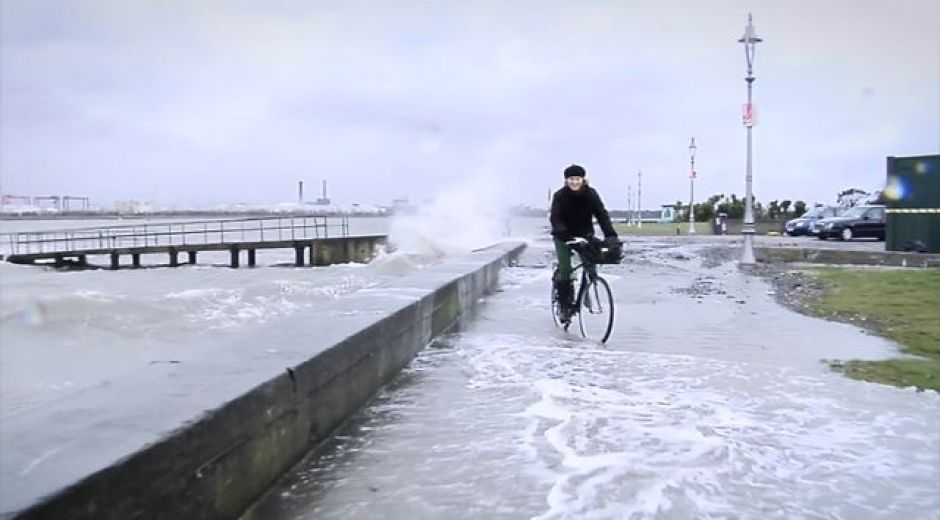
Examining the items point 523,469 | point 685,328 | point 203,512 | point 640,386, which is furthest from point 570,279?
point 203,512

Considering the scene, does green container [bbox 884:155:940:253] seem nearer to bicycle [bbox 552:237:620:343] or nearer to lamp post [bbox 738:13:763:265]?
lamp post [bbox 738:13:763:265]

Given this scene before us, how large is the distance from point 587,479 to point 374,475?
1.07 m

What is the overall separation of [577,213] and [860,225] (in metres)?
35.4

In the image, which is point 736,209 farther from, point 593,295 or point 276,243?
point 593,295

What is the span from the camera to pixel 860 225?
130 feet

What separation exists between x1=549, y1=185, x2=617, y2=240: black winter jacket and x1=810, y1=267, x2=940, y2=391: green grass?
276 centimetres

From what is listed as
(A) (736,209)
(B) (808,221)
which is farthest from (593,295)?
(A) (736,209)

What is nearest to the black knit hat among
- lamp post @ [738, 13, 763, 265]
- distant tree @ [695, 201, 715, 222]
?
lamp post @ [738, 13, 763, 265]

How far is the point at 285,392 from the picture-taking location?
13.4ft

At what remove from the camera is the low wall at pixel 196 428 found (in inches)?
102

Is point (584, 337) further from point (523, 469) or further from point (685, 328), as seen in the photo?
point (523, 469)

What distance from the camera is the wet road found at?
3.91 metres

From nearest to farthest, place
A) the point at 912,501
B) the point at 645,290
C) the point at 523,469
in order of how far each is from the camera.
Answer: the point at 912,501, the point at 523,469, the point at 645,290

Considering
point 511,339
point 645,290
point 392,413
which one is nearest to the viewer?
point 392,413
